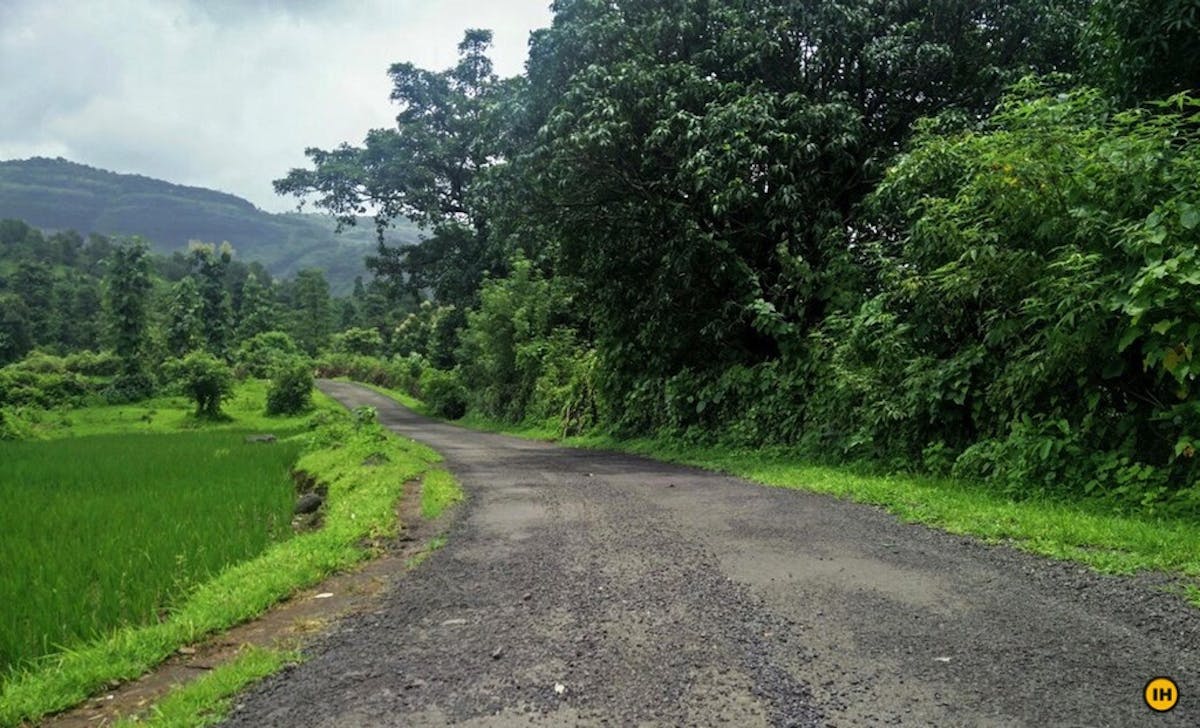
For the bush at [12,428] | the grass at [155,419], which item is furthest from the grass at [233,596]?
the bush at [12,428]

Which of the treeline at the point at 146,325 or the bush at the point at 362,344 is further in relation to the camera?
the bush at the point at 362,344

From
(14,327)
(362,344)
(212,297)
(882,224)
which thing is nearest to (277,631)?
(882,224)

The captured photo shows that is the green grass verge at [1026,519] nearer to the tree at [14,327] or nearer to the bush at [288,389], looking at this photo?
the bush at [288,389]

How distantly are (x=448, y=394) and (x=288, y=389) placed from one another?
21.0ft

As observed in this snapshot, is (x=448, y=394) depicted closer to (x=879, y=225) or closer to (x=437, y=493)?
(x=879, y=225)

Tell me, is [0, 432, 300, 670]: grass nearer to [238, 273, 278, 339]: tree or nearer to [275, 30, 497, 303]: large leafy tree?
[275, 30, 497, 303]: large leafy tree

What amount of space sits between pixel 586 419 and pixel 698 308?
5.81m

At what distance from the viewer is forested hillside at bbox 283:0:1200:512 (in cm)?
649

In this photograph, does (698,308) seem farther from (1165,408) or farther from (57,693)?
(57,693)

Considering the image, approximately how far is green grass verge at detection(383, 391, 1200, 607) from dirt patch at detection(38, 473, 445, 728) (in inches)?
175

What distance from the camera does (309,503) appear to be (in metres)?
9.05

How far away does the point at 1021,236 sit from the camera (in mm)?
7703

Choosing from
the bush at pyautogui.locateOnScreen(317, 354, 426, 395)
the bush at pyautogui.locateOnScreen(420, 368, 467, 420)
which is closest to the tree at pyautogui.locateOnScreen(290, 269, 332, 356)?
the bush at pyautogui.locateOnScreen(317, 354, 426, 395)

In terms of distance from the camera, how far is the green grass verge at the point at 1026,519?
185 inches
